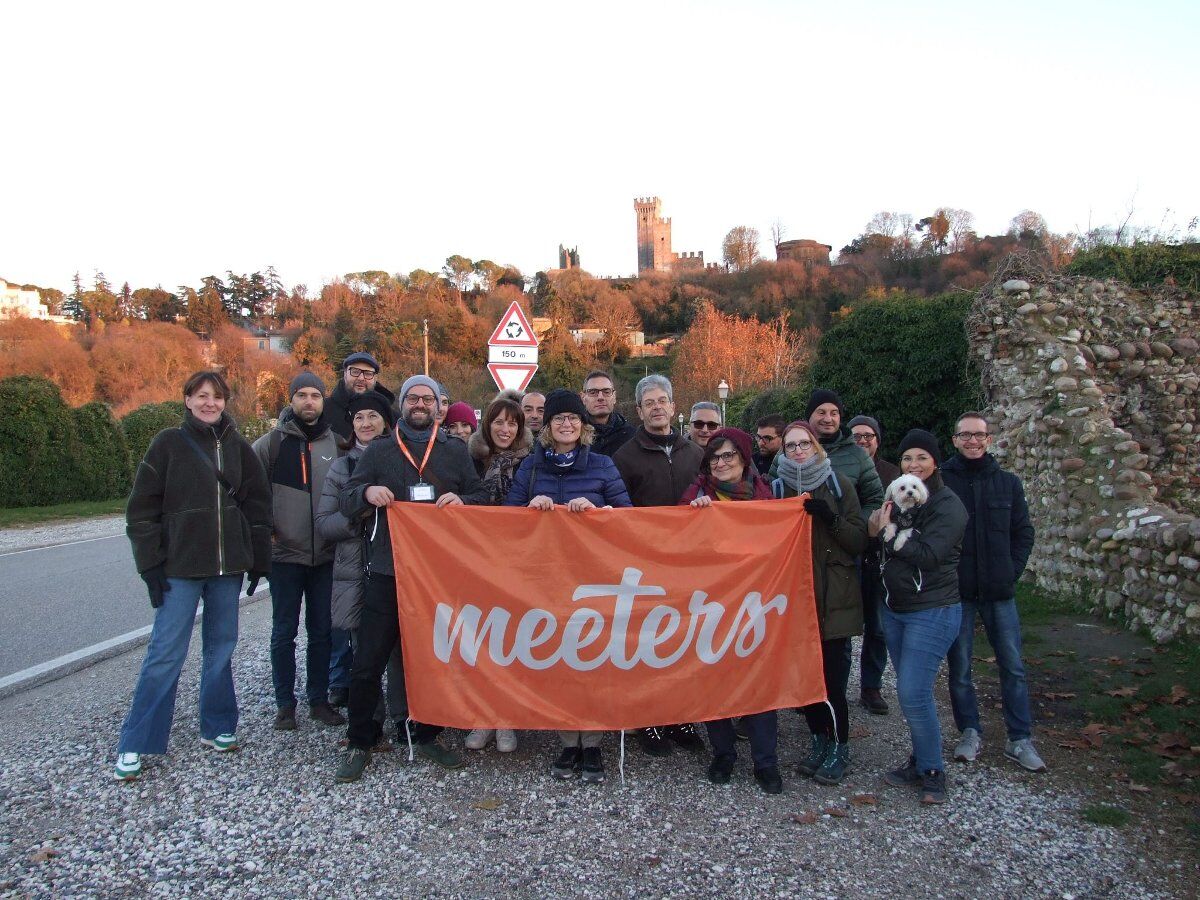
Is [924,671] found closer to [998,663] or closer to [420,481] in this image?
[998,663]

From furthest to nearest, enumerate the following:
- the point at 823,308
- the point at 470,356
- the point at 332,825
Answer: the point at 823,308 → the point at 470,356 → the point at 332,825

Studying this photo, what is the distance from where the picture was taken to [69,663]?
7.00 meters

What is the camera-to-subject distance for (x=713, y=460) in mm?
4938

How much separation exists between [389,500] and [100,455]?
23.9 metres

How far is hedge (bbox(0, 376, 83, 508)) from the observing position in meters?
21.9

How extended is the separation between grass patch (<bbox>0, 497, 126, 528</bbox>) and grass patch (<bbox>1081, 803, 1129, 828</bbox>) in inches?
847

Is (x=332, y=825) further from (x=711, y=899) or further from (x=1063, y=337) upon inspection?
(x=1063, y=337)

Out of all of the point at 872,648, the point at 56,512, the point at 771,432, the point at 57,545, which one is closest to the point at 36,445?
the point at 56,512

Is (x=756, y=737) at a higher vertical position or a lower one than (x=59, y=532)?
higher

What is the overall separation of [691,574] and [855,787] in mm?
1452

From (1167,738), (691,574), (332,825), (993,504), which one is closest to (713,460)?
(691,574)

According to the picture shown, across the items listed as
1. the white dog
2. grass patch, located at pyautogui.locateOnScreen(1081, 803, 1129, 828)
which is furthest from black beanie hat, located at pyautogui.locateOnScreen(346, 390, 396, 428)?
grass patch, located at pyautogui.locateOnScreen(1081, 803, 1129, 828)

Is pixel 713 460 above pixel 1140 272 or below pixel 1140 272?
below

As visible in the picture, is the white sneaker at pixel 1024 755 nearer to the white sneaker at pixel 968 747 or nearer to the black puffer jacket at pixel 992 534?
the white sneaker at pixel 968 747
